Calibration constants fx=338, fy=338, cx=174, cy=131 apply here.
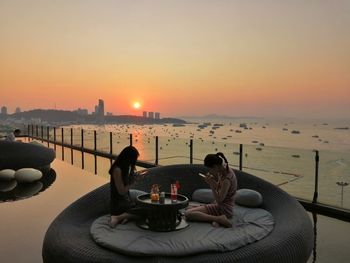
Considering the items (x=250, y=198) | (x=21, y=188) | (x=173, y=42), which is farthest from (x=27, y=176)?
(x=173, y=42)

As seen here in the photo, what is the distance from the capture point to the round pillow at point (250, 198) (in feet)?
11.6

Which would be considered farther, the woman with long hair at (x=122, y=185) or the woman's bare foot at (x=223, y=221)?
the woman with long hair at (x=122, y=185)

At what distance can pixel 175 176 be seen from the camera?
397cm

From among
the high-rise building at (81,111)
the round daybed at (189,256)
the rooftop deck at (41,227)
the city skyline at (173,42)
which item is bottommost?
the rooftop deck at (41,227)

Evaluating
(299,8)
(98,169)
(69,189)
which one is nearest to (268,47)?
(299,8)

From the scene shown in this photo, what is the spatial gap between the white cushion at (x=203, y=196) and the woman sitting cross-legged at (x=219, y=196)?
577 millimetres

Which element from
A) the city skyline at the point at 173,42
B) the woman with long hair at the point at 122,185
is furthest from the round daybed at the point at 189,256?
the city skyline at the point at 173,42

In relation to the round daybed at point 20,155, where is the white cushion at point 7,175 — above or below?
below

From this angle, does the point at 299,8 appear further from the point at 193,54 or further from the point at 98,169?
the point at 98,169

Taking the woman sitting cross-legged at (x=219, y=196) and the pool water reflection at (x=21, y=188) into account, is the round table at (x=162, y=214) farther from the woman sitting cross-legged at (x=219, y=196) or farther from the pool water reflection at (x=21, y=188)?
the pool water reflection at (x=21, y=188)

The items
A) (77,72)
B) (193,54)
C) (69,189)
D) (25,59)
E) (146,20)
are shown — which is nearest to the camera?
(69,189)

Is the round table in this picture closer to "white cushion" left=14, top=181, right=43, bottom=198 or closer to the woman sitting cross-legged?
the woman sitting cross-legged

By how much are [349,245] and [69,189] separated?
13.7 feet

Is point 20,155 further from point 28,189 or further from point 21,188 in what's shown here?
point 28,189
